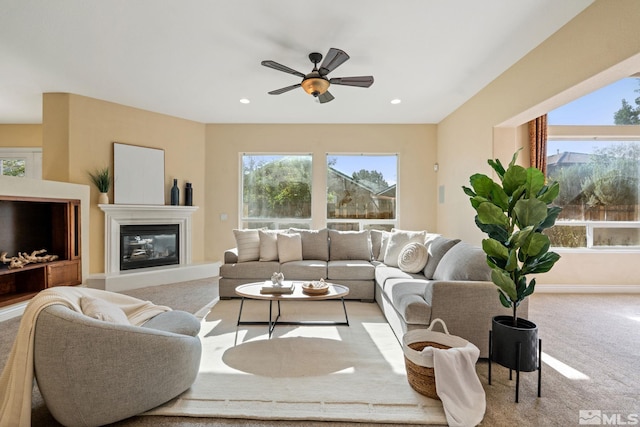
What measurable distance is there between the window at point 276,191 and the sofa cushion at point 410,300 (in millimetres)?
3012

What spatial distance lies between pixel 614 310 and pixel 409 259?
100 inches

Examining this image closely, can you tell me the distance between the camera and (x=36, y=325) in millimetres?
1511

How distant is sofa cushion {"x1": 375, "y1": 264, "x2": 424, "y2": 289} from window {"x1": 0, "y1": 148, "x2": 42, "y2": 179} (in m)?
6.57

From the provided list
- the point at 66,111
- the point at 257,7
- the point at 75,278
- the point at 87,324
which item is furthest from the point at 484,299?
the point at 66,111

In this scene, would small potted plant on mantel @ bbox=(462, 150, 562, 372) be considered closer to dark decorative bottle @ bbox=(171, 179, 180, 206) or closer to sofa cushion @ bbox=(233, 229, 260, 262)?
sofa cushion @ bbox=(233, 229, 260, 262)

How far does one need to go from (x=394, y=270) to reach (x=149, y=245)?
405cm

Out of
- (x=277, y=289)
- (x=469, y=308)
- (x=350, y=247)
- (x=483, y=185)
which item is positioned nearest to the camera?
(x=483, y=185)

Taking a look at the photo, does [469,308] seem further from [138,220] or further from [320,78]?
[138,220]

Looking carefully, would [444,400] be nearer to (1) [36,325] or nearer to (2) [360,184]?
(1) [36,325]

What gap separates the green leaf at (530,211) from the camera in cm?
189

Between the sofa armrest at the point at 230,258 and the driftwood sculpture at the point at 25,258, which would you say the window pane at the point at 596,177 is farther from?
the driftwood sculpture at the point at 25,258

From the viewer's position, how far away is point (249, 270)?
4066 millimetres

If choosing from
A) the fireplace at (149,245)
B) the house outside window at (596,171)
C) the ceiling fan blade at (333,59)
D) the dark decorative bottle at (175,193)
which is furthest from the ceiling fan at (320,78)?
the fireplace at (149,245)

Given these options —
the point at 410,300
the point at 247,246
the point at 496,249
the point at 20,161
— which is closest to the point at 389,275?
the point at 410,300
